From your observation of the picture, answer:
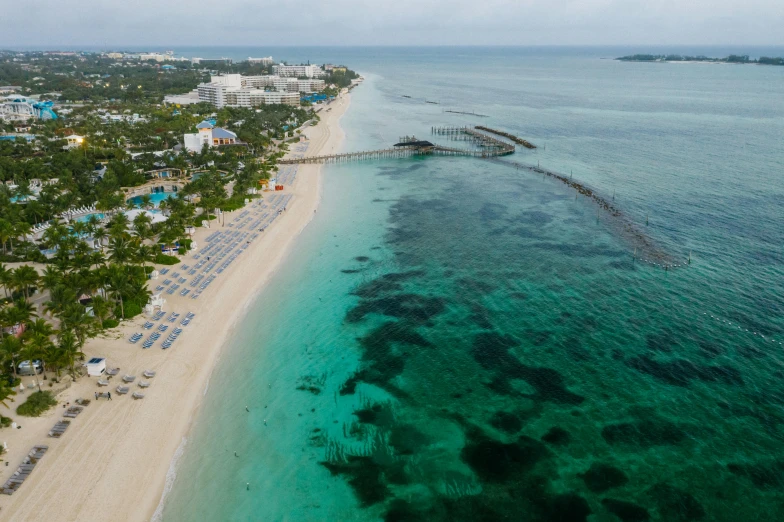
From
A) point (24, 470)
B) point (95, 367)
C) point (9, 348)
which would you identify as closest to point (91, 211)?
point (95, 367)

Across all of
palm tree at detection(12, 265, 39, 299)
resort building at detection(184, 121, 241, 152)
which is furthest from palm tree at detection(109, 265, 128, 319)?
resort building at detection(184, 121, 241, 152)

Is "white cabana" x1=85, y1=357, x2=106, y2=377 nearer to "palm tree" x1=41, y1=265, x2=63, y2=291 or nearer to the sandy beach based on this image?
the sandy beach

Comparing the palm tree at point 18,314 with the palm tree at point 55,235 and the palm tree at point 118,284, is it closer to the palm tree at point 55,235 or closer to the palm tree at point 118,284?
the palm tree at point 118,284

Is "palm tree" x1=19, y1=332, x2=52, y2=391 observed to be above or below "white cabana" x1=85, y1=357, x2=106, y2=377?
above

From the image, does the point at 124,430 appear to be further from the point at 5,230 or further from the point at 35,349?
the point at 5,230

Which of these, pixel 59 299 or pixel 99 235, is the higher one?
pixel 99 235
